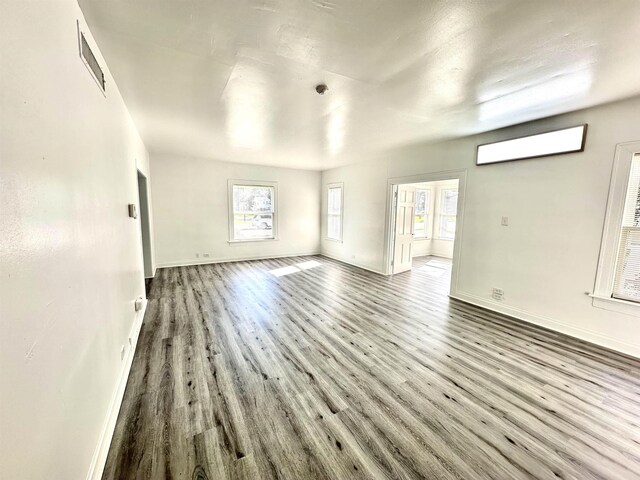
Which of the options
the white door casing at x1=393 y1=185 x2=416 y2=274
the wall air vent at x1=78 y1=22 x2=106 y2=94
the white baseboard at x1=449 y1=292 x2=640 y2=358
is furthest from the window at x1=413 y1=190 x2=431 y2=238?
the wall air vent at x1=78 y1=22 x2=106 y2=94

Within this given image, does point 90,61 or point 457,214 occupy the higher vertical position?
point 90,61

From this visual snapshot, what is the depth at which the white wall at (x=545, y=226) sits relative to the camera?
2.77 m

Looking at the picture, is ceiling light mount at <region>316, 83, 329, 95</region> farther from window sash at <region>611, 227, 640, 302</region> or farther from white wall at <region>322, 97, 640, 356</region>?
window sash at <region>611, 227, 640, 302</region>

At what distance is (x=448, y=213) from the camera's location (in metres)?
7.84

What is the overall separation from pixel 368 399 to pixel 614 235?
10.1 feet

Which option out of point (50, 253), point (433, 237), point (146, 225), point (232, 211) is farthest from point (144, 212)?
point (433, 237)

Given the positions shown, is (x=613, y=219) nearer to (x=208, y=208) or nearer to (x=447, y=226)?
(x=447, y=226)

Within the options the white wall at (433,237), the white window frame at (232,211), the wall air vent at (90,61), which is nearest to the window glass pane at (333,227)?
the white window frame at (232,211)

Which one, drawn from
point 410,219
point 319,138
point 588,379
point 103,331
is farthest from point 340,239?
point 103,331

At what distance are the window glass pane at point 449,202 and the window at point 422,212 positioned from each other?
1.37ft

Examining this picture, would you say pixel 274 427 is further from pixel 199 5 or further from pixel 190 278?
pixel 190 278

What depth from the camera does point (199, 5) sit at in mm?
1480

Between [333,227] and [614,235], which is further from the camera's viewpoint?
[333,227]

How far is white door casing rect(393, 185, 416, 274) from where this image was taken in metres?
5.55
